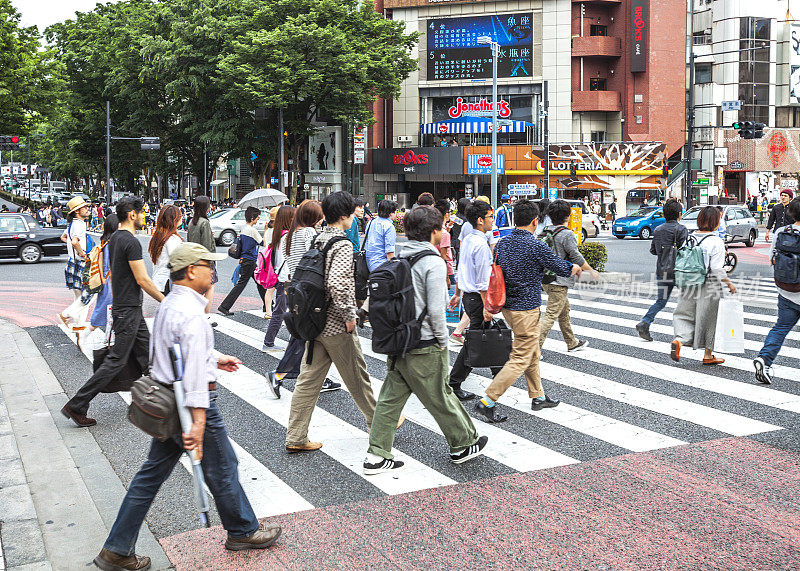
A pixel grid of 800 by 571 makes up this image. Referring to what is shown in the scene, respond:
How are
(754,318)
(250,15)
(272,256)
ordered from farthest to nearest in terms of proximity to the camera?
(250,15), (754,318), (272,256)

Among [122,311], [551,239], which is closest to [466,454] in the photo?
[122,311]

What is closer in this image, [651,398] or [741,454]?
[741,454]

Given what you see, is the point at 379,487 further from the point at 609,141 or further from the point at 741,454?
the point at 609,141

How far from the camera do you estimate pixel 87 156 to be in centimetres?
5634

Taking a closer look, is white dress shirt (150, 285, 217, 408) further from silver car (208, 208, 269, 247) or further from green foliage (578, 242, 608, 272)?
silver car (208, 208, 269, 247)

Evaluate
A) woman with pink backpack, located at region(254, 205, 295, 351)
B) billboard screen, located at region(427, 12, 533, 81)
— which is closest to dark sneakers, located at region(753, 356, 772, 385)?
woman with pink backpack, located at region(254, 205, 295, 351)

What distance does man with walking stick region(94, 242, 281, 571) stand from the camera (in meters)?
4.11

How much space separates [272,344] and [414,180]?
5051 centimetres

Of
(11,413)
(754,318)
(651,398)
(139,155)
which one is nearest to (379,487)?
(651,398)

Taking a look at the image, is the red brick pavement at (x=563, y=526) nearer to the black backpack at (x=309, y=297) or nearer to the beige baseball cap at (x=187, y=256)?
the black backpack at (x=309, y=297)

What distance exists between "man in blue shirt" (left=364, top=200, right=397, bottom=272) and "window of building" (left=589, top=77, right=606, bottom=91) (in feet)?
163

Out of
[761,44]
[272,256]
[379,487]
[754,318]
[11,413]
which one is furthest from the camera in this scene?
[761,44]

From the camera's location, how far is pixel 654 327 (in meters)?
12.1

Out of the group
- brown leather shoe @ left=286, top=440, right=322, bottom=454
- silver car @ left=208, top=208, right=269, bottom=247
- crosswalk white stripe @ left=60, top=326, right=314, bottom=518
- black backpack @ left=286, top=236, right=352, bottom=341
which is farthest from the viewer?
silver car @ left=208, top=208, right=269, bottom=247
